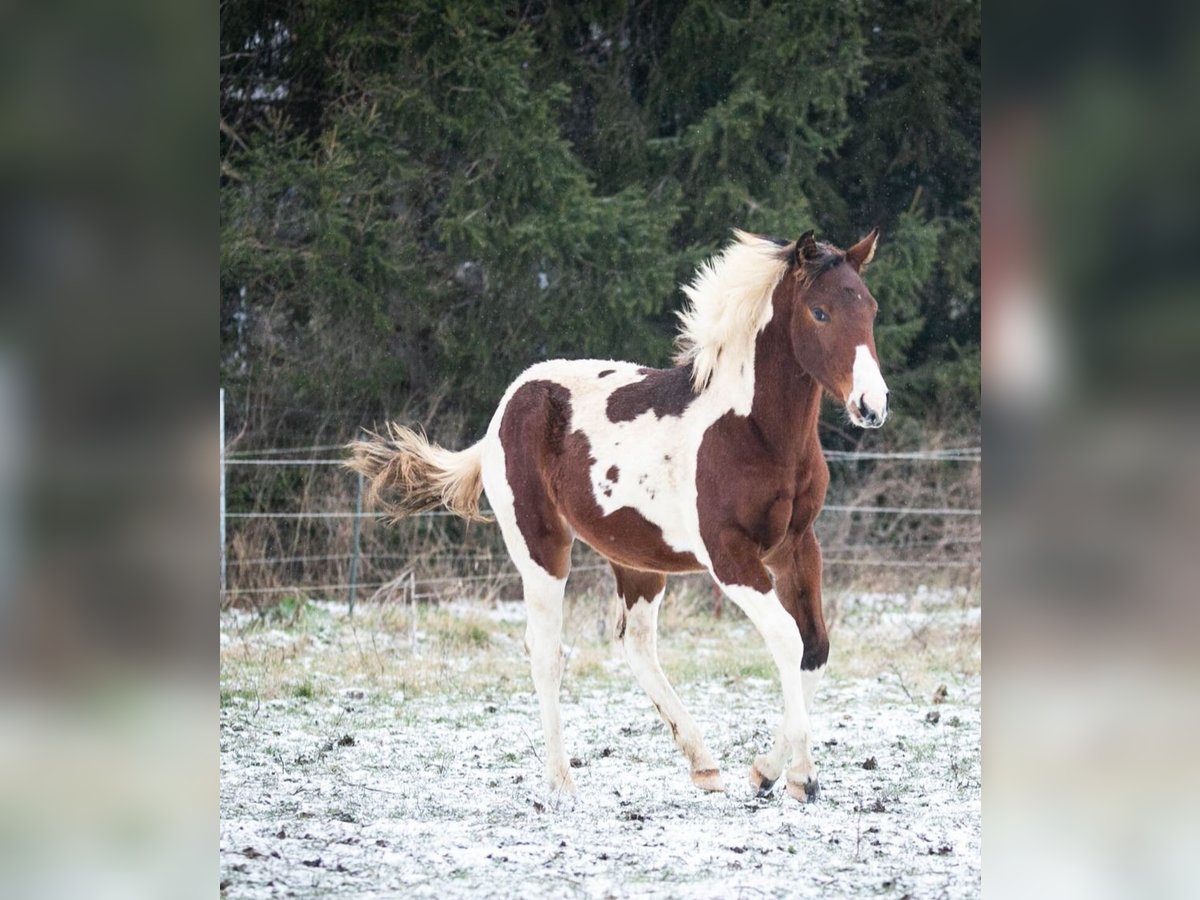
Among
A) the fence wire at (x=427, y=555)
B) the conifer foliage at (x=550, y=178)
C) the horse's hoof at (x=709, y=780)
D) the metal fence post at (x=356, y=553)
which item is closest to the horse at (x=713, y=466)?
the horse's hoof at (x=709, y=780)

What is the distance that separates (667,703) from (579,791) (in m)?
0.42

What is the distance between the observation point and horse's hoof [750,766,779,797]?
3.49 meters

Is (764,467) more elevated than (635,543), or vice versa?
(764,467)

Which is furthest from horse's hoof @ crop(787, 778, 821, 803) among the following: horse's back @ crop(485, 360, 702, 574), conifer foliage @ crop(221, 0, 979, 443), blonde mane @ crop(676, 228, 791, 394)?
conifer foliage @ crop(221, 0, 979, 443)

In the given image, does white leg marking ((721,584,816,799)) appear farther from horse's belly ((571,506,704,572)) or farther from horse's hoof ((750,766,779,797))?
horse's belly ((571,506,704,572))

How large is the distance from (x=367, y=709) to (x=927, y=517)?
4.01 m

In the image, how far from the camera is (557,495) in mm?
3826

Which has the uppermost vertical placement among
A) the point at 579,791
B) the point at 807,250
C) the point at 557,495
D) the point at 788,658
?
the point at 807,250

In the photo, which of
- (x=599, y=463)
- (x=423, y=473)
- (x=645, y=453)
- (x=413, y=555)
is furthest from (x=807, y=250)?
(x=413, y=555)

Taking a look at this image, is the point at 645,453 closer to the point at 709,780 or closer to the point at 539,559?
the point at 539,559

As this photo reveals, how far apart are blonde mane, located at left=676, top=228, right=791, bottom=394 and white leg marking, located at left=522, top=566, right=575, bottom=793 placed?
0.80 meters

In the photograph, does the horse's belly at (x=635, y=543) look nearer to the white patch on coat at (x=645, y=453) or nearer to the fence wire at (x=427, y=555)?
the white patch on coat at (x=645, y=453)

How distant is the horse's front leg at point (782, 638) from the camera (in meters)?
3.19
